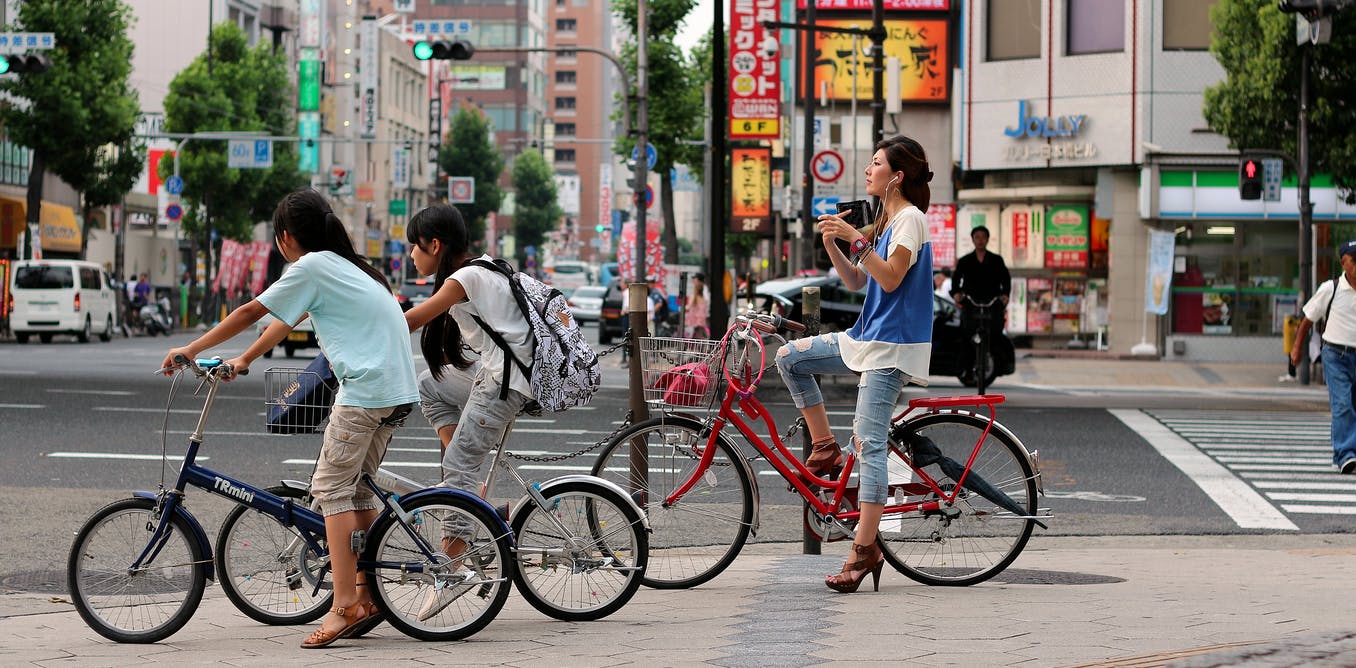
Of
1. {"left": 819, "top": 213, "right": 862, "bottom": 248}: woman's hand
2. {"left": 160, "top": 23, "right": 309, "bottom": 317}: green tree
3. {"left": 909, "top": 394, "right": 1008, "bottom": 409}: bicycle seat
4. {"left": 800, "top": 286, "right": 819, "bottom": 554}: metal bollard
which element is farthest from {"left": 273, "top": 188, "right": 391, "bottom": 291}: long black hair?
{"left": 160, "top": 23, "right": 309, "bottom": 317}: green tree

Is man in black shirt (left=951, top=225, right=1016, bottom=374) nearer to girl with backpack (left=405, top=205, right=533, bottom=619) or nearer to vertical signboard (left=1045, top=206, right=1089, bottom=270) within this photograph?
girl with backpack (left=405, top=205, right=533, bottom=619)

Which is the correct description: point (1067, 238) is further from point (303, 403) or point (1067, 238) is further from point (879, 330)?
point (303, 403)

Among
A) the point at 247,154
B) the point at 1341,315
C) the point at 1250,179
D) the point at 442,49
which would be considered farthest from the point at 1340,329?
the point at 247,154

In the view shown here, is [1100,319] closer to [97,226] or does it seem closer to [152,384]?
[152,384]

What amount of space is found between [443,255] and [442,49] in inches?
841

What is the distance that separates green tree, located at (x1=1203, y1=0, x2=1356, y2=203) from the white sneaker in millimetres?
19852

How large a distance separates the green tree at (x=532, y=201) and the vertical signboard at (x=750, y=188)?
86.1m

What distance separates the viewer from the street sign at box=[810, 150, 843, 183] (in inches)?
1108

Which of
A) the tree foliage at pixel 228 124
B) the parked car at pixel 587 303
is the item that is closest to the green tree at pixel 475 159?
→ the tree foliage at pixel 228 124

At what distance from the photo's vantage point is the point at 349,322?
19.8 ft

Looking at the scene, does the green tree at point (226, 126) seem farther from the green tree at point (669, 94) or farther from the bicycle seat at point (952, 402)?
the bicycle seat at point (952, 402)

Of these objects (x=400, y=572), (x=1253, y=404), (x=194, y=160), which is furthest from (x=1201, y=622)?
(x=194, y=160)

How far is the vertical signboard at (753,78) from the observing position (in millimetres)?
36625

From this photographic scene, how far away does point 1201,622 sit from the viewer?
627 centimetres
